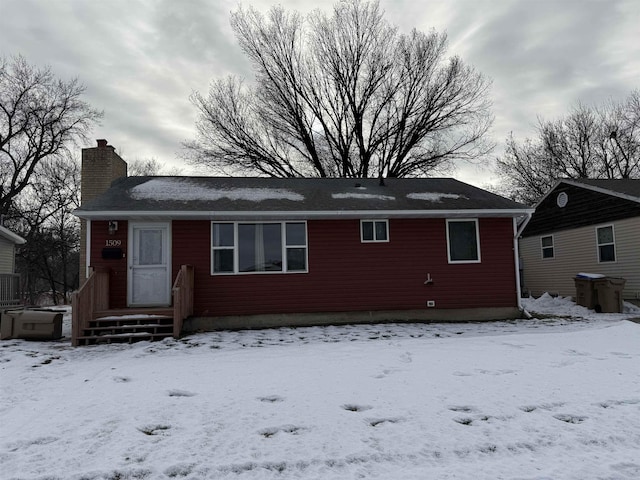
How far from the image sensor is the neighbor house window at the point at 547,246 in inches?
602

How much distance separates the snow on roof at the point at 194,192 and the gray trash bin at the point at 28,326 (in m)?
3.16

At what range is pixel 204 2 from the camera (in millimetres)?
11117

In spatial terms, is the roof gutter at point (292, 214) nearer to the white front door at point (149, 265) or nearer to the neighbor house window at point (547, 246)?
the white front door at point (149, 265)

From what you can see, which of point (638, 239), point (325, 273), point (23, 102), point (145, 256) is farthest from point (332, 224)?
point (23, 102)

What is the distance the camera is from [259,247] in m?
9.55

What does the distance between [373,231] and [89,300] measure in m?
6.25

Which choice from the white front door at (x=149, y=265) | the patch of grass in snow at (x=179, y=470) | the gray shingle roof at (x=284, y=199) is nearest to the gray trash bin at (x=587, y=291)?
the gray shingle roof at (x=284, y=199)

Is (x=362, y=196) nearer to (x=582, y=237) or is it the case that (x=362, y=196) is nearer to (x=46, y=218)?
(x=582, y=237)

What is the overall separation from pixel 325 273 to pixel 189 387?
538 cm

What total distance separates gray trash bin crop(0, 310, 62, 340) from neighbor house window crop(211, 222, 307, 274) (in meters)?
3.35

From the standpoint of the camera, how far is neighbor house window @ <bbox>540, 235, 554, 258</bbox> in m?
15.3

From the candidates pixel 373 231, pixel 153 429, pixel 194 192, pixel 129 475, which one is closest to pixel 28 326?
pixel 194 192

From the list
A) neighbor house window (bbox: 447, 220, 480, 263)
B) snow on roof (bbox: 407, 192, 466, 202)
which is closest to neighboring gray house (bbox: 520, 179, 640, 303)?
neighbor house window (bbox: 447, 220, 480, 263)

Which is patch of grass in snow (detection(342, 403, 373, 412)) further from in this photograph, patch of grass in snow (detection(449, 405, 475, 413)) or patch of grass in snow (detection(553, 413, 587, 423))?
patch of grass in snow (detection(553, 413, 587, 423))
